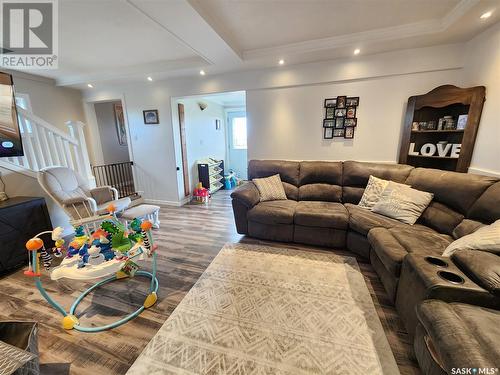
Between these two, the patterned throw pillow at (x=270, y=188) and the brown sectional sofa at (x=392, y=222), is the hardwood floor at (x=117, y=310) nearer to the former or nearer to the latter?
the brown sectional sofa at (x=392, y=222)

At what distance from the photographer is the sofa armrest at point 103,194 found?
3.08 m

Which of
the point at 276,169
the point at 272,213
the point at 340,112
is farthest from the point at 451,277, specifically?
the point at 340,112

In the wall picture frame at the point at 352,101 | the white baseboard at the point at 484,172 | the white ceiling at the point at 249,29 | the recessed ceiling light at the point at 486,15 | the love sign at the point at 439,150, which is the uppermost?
the white ceiling at the point at 249,29

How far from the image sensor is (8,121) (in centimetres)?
243

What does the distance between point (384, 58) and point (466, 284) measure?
3020mm

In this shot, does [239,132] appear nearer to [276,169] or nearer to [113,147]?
[276,169]

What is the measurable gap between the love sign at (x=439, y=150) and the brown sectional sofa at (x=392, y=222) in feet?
1.44

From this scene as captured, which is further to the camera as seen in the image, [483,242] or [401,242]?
[401,242]

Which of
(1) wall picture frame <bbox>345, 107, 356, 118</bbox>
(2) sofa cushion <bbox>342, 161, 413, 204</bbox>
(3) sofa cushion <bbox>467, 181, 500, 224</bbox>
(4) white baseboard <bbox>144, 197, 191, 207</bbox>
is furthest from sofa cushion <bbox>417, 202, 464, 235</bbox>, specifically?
(4) white baseboard <bbox>144, 197, 191, 207</bbox>

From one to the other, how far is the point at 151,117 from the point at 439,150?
15.9 ft

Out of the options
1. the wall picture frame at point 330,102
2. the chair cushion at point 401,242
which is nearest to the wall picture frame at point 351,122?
the wall picture frame at point 330,102

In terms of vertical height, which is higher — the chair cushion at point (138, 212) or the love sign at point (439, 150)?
the love sign at point (439, 150)

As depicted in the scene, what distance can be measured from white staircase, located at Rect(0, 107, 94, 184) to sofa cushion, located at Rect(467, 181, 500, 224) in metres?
5.07

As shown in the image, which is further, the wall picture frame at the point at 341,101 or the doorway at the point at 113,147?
the doorway at the point at 113,147
